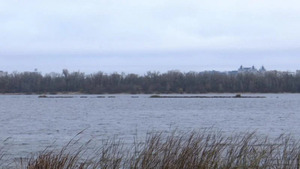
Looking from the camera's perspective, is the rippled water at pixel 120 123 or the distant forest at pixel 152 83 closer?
the rippled water at pixel 120 123

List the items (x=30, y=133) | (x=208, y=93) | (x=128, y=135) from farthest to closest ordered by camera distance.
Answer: (x=208, y=93), (x=30, y=133), (x=128, y=135)

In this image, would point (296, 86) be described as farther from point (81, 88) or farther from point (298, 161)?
point (298, 161)

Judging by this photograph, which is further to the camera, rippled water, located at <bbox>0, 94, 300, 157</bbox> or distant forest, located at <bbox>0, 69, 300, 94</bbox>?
distant forest, located at <bbox>0, 69, 300, 94</bbox>

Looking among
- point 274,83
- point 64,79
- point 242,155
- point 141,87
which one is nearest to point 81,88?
point 64,79

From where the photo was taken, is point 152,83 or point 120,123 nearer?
point 120,123

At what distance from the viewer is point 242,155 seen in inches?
506

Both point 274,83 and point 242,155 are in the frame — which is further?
point 274,83

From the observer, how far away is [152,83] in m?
167

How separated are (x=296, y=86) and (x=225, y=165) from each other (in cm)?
15421

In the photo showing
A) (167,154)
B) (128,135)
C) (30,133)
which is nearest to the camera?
(167,154)

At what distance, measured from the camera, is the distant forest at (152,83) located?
531 feet

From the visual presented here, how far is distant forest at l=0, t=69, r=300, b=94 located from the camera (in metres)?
162

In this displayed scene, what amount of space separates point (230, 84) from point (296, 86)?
1781cm

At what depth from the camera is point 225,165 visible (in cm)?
1250
